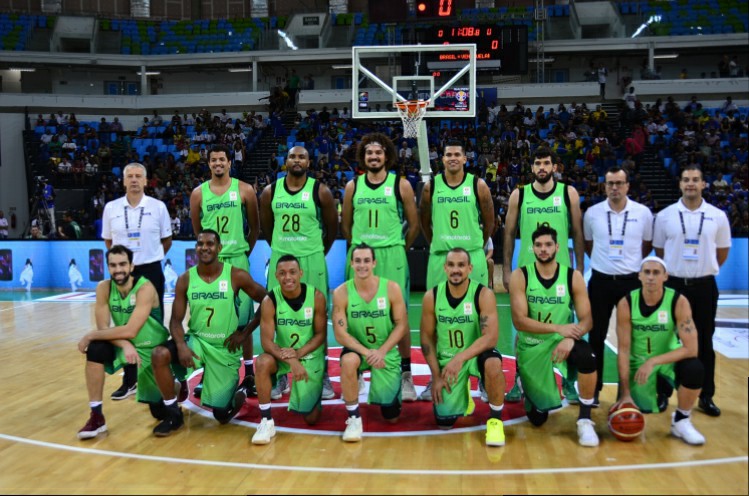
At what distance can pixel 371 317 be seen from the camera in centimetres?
549

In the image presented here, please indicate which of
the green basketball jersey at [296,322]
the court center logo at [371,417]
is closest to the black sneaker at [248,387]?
the court center logo at [371,417]

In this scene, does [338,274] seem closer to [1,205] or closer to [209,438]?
[209,438]

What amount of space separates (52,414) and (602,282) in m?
4.31

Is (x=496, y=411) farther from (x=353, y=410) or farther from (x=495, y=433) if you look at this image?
(x=353, y=410)

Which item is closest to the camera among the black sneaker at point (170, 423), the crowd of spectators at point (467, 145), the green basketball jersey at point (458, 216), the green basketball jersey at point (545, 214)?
the black sneaker at point (170, 423)

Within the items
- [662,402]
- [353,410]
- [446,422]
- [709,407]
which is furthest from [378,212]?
[709,407]

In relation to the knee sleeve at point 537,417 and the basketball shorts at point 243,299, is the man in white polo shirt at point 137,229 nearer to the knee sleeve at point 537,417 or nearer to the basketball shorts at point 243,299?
the basketball shorts at point 243,299

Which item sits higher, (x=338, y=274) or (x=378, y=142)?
(x=378, y=142)

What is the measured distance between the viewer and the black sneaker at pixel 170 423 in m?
5.35

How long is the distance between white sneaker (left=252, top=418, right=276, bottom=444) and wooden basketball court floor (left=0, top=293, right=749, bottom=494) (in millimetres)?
70

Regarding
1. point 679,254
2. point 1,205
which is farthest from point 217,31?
point 679,254

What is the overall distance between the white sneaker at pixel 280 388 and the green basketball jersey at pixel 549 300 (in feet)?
6.81

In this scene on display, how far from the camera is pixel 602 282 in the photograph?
567 centimetres

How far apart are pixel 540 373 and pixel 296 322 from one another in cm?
175
